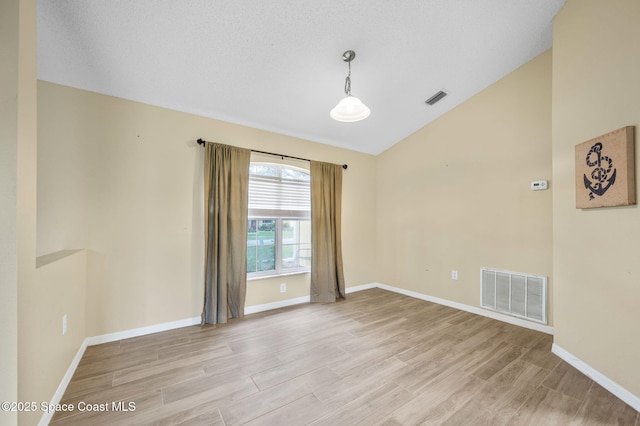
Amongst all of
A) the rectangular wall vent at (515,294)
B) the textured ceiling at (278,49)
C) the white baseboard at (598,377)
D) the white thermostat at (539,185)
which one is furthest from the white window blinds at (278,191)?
the white baseboard at (598,377)

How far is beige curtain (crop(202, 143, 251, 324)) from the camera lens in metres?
2.93

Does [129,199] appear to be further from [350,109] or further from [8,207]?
[350,109]

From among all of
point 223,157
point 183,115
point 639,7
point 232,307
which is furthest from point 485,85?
point 232,307

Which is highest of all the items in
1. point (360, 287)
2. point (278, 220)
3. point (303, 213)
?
point (303, 213)

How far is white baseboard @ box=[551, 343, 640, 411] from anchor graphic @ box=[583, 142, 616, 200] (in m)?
1.35

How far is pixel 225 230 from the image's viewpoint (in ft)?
9.79

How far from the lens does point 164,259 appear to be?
9.14 feet

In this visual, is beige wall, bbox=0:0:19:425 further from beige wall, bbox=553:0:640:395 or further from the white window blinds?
beige wall, bbox=553:0:640:395

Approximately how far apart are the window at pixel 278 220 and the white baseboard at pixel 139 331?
2.95 feet

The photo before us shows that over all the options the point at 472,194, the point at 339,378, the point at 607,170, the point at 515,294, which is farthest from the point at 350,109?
the point at 515,294

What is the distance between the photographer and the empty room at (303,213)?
63.4 inches

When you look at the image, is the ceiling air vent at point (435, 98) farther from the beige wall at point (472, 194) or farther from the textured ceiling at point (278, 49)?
the beige wall at point (472, 194)

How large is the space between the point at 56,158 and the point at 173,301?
1.81 meters

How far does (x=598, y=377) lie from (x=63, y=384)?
397 centimetres
